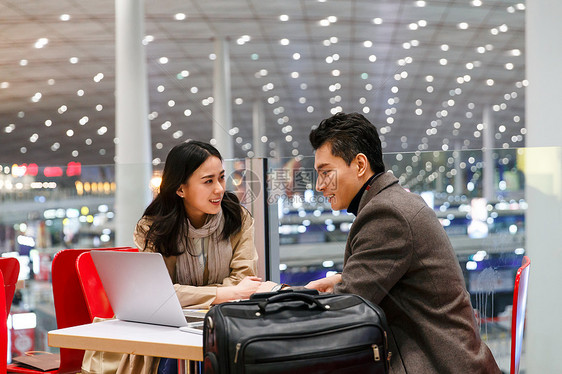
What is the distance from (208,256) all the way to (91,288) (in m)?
0.45

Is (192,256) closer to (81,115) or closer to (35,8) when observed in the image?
(35,8)

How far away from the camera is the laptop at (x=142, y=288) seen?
1.63m

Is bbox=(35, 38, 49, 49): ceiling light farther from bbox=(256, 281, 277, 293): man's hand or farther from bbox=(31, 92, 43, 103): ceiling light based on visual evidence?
bbox=(256, 281, 277, 293): man's hand

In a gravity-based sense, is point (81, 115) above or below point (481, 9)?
below

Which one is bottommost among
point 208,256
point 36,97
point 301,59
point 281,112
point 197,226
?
point 208,256

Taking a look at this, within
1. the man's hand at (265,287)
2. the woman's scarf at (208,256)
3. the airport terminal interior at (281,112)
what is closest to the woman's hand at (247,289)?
the man's hand at (265,287)

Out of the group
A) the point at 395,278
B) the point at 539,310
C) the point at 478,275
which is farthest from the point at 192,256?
the point at 539,310

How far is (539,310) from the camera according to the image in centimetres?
378

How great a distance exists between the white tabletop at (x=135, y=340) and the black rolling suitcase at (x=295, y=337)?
14 centimetres

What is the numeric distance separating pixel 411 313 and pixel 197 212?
1.20m

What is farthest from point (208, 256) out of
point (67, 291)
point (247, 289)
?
point (67, 291)

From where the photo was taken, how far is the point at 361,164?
66.6 inches

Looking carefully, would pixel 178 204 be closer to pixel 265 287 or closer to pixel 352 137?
pixel 265 287

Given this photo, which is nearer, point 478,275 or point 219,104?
point 478,275
